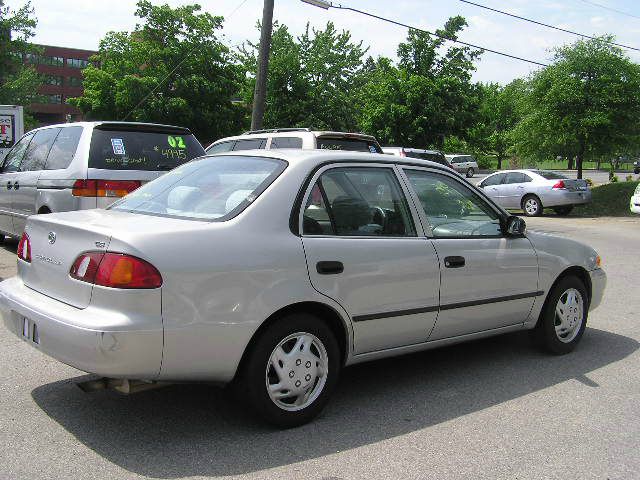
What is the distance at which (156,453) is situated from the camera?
3518 millimetres

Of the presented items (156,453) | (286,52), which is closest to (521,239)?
(156,453)

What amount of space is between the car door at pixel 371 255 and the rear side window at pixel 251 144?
20.1 feet

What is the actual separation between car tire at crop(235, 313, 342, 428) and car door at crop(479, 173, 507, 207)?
62.3ft

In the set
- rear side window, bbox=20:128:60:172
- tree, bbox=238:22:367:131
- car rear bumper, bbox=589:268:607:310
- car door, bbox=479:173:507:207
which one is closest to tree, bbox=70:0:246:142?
tree, bbox=238:22:367:131

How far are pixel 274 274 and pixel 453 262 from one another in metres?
1.46

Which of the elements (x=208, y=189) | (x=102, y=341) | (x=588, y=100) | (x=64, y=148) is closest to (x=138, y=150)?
(x=64, y=148)

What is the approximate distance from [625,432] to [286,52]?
2279 cm

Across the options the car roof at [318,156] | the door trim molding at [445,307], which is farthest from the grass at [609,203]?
the car roof at [318,156]

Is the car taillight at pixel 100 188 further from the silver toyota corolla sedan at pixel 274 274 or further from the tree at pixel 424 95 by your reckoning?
the tree at pixel 424 95

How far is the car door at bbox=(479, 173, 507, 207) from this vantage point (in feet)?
72.6

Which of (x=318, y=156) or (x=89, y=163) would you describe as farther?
(x=89, y=163)

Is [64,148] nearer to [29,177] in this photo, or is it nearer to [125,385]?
[29,177]

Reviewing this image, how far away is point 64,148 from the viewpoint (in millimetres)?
8562

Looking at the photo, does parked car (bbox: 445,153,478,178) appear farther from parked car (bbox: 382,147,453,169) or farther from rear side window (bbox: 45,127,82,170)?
rear side window (bbox: 45,127,82,170)
